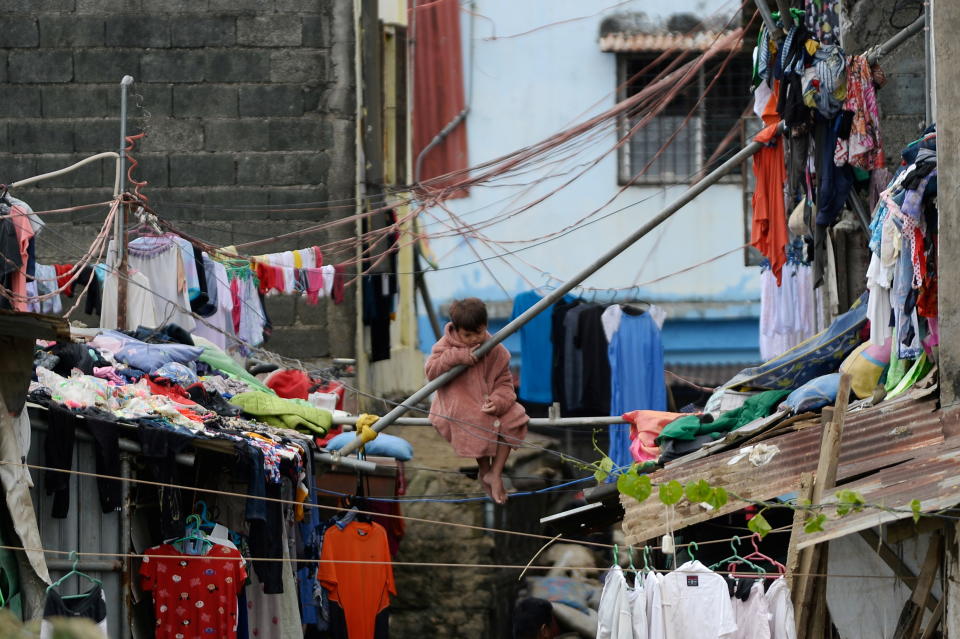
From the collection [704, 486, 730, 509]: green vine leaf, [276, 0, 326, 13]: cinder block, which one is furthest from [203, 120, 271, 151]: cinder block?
[704, 486, 730, 509]: green vine leaf

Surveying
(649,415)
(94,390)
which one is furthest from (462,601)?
(94,390)

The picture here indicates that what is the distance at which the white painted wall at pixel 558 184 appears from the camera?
25.5 metres

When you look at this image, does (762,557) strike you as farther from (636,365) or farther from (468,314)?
(636,365)

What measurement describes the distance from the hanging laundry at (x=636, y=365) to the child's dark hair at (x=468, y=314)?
11.6 ft

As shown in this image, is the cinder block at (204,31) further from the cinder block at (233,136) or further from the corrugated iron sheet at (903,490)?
→ the corrugated iron sheet at (903,490)

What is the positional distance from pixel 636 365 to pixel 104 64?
18.7 feet

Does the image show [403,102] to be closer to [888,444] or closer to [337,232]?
[337,232]

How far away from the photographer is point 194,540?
9156mm

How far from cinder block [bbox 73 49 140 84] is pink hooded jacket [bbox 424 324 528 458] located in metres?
5.60

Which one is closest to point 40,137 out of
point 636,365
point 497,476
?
point 636,365

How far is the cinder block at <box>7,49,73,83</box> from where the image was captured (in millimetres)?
14453

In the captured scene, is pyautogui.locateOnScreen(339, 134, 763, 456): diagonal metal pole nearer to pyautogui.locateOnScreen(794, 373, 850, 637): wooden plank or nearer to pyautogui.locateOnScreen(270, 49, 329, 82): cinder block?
pyautogui.locateOnScreen(794, 373, 850, 637): wooden plank

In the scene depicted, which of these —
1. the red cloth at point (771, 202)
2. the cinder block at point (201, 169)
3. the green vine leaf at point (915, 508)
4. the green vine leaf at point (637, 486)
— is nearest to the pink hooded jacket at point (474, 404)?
the red cloth at point (771, 202)

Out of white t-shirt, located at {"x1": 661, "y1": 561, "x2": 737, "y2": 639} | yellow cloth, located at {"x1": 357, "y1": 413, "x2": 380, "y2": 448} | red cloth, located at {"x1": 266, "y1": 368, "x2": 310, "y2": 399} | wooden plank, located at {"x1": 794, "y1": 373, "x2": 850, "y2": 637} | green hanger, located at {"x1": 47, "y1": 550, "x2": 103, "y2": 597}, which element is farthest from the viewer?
red cloth, located at {"x1": 266, "y1": 368, "x2": 310, "y2": 399}
